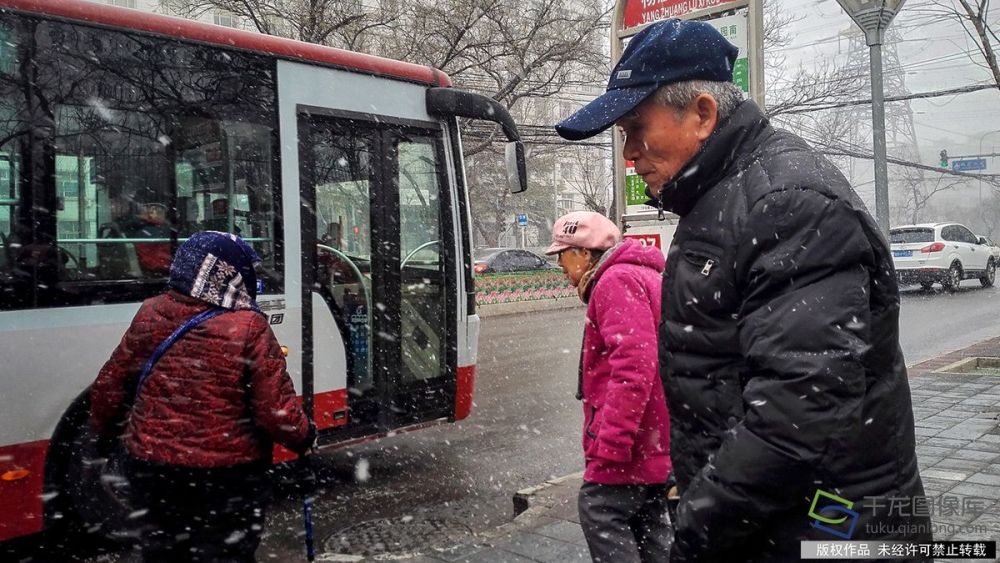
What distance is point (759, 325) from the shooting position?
1.49 metres

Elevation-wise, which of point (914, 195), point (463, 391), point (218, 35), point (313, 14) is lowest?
point (463, 391)

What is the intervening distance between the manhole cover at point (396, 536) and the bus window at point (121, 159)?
1.80 meters

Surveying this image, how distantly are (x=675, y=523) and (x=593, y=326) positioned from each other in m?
1.50

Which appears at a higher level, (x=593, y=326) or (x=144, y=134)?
(x=144, y=134)

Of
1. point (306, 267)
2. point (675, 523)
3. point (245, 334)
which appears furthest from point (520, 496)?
point (675, 523)

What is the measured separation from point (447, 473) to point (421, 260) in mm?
1829

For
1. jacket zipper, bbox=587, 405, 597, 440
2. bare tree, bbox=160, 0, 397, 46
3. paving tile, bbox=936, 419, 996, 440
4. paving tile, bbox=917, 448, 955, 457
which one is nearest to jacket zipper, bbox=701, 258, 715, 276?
jacket zipper, bbox=587, 405, 597, 440

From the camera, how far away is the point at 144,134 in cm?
506

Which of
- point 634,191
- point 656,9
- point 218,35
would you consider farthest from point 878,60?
point 218,35

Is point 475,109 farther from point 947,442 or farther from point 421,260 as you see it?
point 947,442

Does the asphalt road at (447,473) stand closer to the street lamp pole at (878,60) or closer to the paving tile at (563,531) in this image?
the paving tile at (563,531)

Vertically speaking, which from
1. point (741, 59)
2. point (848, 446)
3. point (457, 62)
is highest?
point (457, 62)

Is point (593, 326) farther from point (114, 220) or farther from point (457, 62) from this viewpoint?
point (457, 62)

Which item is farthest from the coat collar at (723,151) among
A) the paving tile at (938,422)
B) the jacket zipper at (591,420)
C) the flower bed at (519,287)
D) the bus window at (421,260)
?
the flower bed at (519,287)
